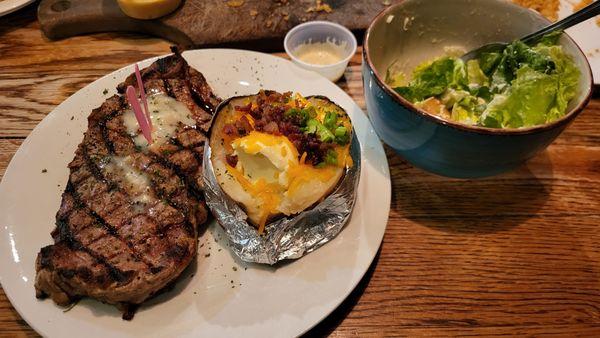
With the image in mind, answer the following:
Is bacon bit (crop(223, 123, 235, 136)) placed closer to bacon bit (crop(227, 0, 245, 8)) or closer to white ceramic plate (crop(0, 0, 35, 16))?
bacon bit (crop(227, 0, 245, 8))

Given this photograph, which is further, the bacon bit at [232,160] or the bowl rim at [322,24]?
the bowl rim at [322,24]

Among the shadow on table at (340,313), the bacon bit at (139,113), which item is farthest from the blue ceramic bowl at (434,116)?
the bacon bit at (139,113)

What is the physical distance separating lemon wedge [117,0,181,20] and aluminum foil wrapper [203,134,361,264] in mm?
1345

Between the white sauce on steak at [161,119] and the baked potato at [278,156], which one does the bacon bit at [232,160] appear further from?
the white sauce on steak at [161,119]

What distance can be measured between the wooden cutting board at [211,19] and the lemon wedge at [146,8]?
4cm

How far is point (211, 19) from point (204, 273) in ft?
5.46

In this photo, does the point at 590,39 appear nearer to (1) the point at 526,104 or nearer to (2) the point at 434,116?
(1) the point at 526,104

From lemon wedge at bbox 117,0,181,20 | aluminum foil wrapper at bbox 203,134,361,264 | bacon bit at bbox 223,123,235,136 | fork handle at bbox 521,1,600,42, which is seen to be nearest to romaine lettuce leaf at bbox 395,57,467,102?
fork handle at bbox 521,1,600,42

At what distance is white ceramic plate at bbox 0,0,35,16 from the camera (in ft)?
8.43

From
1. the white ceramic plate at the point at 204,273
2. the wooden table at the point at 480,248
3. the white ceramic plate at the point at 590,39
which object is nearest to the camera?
the white ceramic plate at the point at 204,273

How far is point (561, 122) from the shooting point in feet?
4.69

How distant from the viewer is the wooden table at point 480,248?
1.54 m

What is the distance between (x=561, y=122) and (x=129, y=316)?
5.33 ft

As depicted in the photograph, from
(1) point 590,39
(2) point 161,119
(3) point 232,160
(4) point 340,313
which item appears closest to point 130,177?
(2) point 161,119
